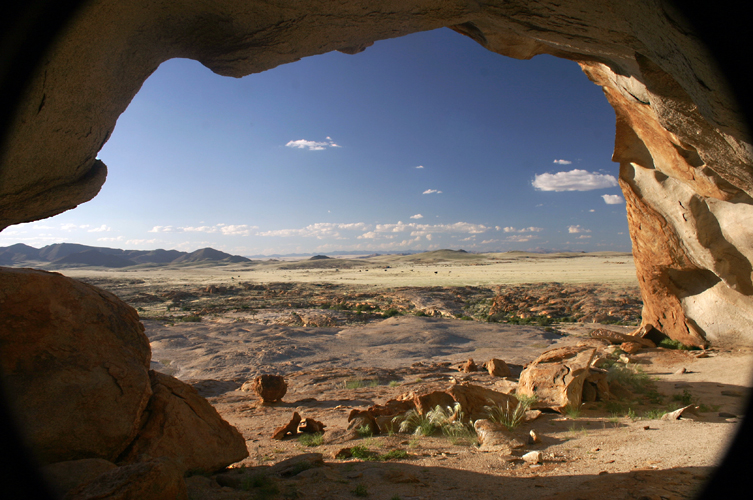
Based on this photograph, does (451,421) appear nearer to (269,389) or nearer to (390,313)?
(269,389)

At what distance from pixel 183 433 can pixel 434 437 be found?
3.87m

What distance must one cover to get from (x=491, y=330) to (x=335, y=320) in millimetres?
9003

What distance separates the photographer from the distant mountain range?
130175mm

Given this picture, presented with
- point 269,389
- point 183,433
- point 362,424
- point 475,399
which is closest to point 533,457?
point 475,399

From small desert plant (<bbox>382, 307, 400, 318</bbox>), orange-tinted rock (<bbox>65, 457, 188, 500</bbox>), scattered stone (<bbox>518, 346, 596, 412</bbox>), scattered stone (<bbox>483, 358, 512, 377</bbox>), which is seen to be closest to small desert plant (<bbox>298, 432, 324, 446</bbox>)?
orange-tinted rock (<bbox>65, 457, 188, 500</bbox>)

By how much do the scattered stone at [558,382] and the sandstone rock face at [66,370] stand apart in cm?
699

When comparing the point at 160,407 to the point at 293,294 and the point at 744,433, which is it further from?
the point at 293,294

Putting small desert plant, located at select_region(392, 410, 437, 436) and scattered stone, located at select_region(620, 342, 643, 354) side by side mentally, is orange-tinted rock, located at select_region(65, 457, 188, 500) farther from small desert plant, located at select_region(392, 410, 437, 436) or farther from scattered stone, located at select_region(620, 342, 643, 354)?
scattered stone, located at select_region(620, 342, 643, 354)

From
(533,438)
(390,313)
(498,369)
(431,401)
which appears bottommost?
Result: (390,313)

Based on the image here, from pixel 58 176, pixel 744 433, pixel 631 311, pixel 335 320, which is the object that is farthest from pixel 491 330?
pixel 58 176

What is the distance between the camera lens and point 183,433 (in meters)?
4.71

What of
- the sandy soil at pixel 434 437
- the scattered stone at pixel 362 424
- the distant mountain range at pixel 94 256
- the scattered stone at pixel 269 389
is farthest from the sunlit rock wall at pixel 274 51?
the distant mountain range at pixel 94 256

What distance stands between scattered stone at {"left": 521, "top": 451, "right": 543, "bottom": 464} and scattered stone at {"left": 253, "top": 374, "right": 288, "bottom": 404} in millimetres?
5961

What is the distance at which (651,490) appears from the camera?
3699mm
